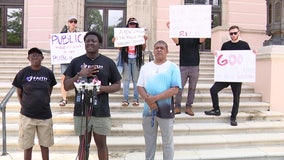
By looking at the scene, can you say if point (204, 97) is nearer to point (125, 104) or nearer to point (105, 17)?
point (125, 104)

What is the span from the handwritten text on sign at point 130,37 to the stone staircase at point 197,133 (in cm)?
139

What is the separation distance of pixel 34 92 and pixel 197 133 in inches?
131

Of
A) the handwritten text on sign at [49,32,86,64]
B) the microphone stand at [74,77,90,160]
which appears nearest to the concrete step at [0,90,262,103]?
the handwritten text on sign at [49,32,86,64]

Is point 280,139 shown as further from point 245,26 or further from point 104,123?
point 245,26

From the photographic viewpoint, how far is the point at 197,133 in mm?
6047

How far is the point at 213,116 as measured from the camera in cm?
658

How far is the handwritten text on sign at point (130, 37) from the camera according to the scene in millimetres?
6500

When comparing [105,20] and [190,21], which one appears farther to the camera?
[105,20]

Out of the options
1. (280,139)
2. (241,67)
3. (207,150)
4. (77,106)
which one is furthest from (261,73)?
(77,106)

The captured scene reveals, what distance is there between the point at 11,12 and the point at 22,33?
1.08 meters

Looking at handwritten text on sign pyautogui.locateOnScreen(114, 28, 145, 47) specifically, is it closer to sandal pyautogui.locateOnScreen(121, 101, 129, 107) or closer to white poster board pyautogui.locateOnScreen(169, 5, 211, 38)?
white poster board pyautogui.locateOnScreen(169, 5, 211, 38)

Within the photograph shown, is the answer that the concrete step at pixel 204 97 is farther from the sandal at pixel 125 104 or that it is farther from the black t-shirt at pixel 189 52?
the black t-shirt at pixel 189 52

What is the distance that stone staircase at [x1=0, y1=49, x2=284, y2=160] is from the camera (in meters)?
5.34

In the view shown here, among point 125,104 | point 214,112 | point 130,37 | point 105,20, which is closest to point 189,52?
point 130,37
